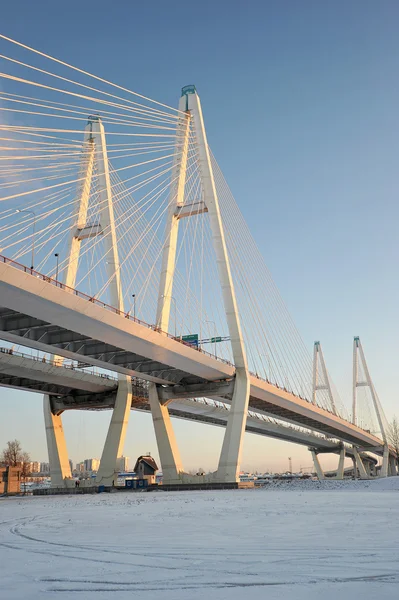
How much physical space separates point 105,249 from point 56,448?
16300mm

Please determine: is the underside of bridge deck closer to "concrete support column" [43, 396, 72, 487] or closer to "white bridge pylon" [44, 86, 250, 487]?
"white bridge pylon" [44, 86, 250, 487]

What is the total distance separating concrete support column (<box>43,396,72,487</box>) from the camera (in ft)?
147

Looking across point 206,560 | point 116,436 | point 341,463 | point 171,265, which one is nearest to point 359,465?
point 341,463

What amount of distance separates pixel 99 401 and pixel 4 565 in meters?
39.4

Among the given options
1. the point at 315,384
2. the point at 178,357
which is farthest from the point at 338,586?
the point at 315,384

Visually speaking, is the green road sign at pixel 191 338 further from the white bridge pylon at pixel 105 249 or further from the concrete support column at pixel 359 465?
the concrete support column at pixel 359 465

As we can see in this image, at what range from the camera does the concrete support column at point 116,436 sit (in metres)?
41.9

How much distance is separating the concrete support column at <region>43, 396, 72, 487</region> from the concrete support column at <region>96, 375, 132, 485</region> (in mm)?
3956

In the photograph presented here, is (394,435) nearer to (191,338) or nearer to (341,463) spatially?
(341,463)

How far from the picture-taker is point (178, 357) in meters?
36.0

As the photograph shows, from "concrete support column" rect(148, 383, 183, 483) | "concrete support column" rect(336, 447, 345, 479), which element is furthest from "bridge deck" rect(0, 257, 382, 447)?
"concrete support column" rect(336, 447, 345, 479)

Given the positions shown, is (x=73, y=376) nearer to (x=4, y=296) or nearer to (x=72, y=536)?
(x=4, y=296)

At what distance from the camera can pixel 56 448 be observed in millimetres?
45000

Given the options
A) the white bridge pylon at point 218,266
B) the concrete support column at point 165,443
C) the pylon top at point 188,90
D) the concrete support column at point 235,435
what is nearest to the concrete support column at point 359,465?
the concrete support column at point 165,443
